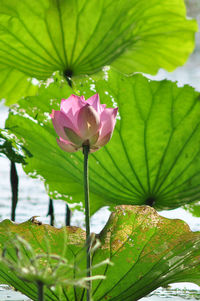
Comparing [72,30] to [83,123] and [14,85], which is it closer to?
[14,85]

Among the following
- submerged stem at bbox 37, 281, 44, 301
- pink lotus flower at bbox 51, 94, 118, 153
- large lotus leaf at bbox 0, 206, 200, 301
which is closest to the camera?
submerged stem at bbox 37, 281, 44, 301

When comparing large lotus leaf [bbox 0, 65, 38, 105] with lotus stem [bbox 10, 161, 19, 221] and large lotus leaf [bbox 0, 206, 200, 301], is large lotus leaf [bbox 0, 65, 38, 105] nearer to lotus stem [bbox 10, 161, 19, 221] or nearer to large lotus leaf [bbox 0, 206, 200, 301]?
lotus stem [bbox 10, 161, 19, 221]

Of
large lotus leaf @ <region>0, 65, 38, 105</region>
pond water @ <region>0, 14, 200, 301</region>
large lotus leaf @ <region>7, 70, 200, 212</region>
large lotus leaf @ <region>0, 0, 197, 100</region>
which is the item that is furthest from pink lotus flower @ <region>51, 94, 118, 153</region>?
large lotus leaf @ <region>0, 65, 38, 105</region>

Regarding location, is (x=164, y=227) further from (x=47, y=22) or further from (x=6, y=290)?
(x=47, y=22)

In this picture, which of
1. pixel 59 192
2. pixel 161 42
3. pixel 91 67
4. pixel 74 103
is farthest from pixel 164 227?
pixel 161 42

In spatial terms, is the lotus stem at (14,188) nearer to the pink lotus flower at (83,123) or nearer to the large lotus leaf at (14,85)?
the pink lotus flower at (83,123)

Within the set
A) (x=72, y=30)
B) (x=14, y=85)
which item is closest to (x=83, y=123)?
(x=72, y=30)
